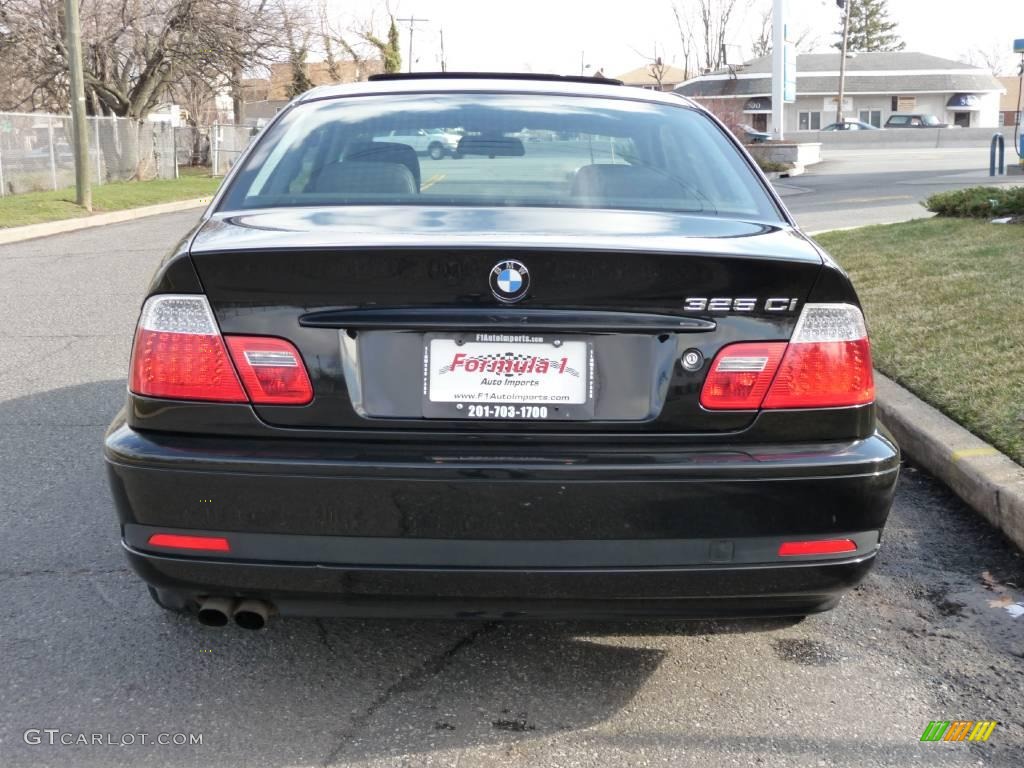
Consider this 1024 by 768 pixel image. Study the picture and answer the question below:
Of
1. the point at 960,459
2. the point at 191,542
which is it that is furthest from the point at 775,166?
the point at 191,542

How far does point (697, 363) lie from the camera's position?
8.57ft

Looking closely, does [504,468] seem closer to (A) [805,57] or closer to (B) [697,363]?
(B) [697,363]

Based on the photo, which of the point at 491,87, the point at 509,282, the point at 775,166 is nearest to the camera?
the point at 509,282

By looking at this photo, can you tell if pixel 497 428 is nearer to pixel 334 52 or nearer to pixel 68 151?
pixel 68 151

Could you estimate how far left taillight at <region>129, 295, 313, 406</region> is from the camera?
2594 millimetres

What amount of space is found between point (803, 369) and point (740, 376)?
0.17 metres

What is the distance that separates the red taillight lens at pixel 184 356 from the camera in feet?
8.60

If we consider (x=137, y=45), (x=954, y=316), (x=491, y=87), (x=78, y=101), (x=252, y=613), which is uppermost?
(x=137, y=45)

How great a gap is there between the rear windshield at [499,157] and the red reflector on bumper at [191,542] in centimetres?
103

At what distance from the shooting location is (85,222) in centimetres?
1959

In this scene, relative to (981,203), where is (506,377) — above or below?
below

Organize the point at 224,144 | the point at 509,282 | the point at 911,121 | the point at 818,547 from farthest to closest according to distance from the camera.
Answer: the point at 911,121 → the point at 224,144 → the point at 818,547 → the point at 509,282

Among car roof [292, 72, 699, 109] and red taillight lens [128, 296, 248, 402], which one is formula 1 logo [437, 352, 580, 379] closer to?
red taillight lens [128, 296, 248, 402]

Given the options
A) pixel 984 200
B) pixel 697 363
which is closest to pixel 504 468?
pixel 697 363
